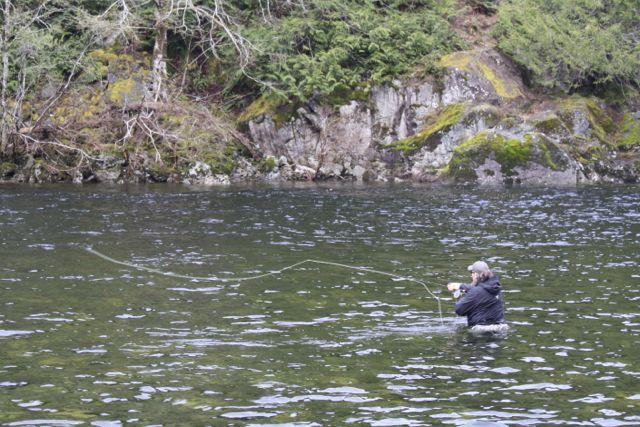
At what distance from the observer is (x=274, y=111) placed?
4197 cm

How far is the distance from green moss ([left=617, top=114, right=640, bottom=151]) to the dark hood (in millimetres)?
28837

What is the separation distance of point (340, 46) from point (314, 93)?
3.21 metres

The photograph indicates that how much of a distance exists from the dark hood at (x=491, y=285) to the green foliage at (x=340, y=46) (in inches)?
1073

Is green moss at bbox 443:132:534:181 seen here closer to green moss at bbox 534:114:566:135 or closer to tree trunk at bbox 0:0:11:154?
green moss at bbox 534:114:566:135

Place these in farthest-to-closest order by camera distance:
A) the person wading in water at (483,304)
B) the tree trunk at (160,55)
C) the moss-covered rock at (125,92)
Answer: the tree trunk at (160,55), the moss-covered rock at (125,92), the person wading in water at (483,304)

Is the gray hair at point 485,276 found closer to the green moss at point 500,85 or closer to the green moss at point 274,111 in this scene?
the green moss at point 274,111

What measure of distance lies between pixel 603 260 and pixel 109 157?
24517 mm

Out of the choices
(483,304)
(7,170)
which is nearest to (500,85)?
(7,170)

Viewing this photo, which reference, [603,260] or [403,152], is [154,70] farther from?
[603,260]

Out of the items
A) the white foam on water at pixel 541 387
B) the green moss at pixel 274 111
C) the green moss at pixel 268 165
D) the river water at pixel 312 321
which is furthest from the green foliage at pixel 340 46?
the white foam on water at pixel 541 387

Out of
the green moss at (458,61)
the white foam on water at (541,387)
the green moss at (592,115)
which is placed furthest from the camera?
the green moss at (458,61)

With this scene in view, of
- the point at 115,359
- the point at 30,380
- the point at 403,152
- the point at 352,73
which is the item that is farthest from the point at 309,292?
the point at 352,73

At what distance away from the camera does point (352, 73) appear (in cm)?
4294

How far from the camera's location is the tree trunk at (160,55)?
1630 inches
